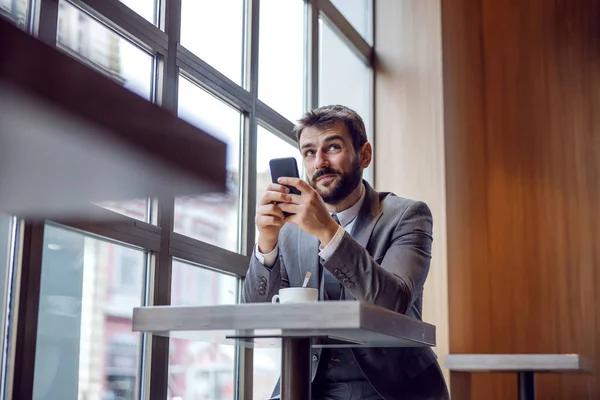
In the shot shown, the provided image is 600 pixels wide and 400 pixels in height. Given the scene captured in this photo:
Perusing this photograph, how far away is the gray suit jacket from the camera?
1562 mm

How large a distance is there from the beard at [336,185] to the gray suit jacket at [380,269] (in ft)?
0.20

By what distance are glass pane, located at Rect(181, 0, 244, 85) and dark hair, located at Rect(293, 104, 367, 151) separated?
2.32 feet

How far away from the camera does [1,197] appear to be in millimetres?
201

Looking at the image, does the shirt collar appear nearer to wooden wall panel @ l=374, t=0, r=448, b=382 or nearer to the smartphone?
the smartphone

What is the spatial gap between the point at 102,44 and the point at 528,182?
3357mm

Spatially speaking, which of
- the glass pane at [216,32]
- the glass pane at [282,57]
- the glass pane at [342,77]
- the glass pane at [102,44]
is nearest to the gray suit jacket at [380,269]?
the glass pane at [102,44]

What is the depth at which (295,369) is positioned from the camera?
54.3 inches

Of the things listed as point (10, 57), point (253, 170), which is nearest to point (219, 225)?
point (253, 170)

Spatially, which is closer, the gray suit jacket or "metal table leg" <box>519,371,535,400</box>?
the gray suit jacket

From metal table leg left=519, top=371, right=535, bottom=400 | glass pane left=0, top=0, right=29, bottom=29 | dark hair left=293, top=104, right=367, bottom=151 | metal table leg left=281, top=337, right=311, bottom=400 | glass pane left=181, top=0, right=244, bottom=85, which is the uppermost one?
glass pane left=181, top=0, right=244, bottom=85

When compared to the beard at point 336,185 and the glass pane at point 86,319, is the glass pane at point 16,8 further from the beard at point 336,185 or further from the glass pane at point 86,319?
the beard at point 336,185

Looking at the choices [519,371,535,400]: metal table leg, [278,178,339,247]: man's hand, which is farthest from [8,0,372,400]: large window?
[519,371,535,400]: metal table leg

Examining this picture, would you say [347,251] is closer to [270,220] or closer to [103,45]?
[270,220]

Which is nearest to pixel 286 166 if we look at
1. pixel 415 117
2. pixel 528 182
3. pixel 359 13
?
pixel 415 117
